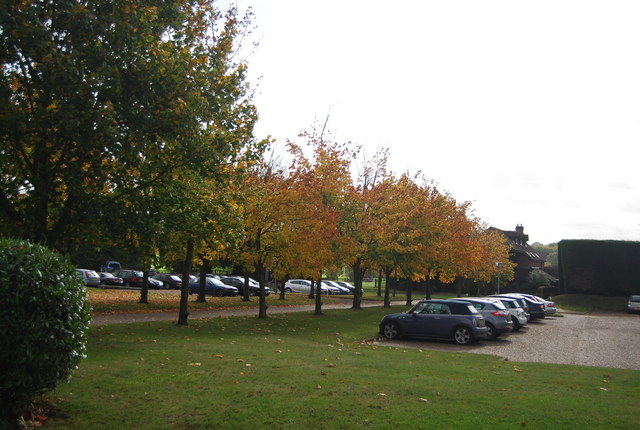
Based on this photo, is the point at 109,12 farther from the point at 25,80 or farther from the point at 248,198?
the point at 248,198

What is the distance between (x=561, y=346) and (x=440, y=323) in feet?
14.3

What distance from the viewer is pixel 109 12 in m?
11.0

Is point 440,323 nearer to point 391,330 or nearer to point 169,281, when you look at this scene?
point 391,330

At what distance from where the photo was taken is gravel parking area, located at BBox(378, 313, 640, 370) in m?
14.5

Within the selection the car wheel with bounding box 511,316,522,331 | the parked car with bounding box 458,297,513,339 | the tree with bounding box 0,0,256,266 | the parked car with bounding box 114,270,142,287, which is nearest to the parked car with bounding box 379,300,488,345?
the parked car with bounding box 458,297,513,339

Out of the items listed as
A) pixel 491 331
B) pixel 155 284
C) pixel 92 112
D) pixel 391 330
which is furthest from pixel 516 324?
pixel 155 284

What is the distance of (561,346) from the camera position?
17.7 metres

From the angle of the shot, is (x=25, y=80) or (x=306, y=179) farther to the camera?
(x=306, y=179)

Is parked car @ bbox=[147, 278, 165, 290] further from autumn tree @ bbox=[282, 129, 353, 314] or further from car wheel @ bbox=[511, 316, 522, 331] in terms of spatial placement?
car wheel @ bbox=[511, 316, 522, 331]

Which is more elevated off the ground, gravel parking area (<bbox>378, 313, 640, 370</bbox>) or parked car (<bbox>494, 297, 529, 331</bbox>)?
parked car (<bbox>494, 297, 529, 331</bbox>)

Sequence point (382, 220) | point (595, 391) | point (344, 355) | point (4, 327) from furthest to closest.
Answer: point (382, 220) < point (344, 355) < point (595, 391) < point (4, 327)

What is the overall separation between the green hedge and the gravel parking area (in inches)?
973

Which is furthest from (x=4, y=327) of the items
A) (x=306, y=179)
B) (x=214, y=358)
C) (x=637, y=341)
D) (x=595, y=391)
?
(x=637, y=341)

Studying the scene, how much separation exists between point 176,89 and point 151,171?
1947 mm
